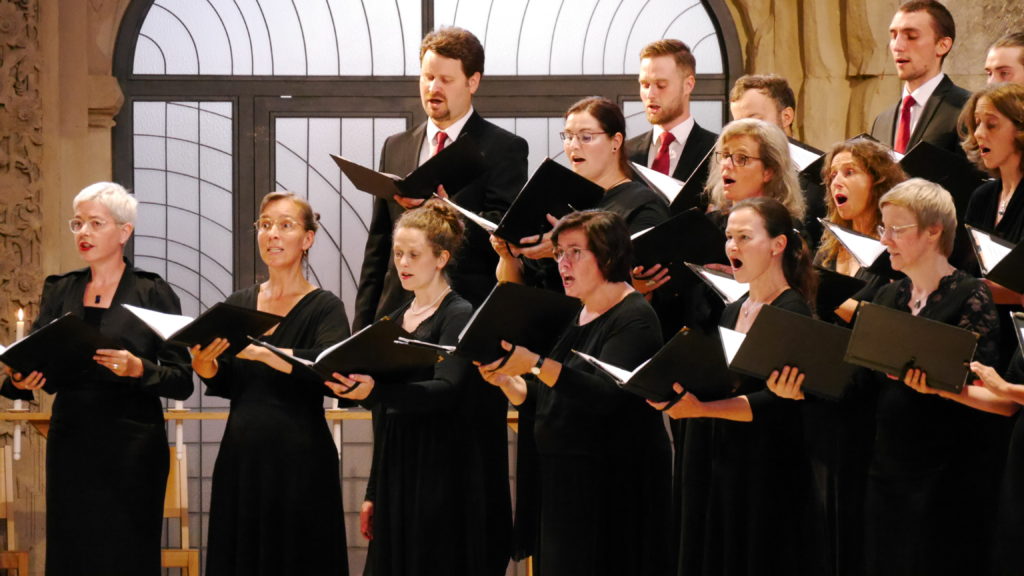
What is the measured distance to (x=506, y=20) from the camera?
6574 millimetres

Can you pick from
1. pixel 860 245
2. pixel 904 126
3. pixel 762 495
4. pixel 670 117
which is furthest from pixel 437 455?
Result: pixel 904 126

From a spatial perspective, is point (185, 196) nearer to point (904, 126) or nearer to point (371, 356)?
point (371, 356)

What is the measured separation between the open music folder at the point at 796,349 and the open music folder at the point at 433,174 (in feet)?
3.34

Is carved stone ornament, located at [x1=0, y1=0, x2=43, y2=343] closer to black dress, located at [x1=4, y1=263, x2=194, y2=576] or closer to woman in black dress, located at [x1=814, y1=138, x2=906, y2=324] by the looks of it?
black dress, located at [x1=4, y1=263, x2=194, y2=576]

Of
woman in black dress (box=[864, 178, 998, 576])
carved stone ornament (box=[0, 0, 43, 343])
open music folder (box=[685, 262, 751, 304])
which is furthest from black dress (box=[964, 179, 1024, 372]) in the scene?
carved stone ornament (box=[0, 0, 43, 343])

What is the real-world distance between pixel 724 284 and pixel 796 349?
1.48 ft

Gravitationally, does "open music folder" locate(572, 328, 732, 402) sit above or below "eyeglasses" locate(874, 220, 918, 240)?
below

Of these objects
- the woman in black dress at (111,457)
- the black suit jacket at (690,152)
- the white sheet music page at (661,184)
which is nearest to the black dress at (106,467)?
the woman in black dress at (111,457)

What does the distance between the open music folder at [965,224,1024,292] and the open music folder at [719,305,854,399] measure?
1.08 feet

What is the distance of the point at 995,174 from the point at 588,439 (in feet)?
4.05

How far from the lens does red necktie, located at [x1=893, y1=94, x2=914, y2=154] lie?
434 centimetres

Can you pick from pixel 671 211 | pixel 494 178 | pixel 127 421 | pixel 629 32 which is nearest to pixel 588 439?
pixel 671 211

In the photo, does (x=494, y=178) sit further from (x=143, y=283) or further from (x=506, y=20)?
(x=506, y=20)

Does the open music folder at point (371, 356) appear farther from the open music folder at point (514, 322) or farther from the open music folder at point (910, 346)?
the open music folder at point (910, 346)
